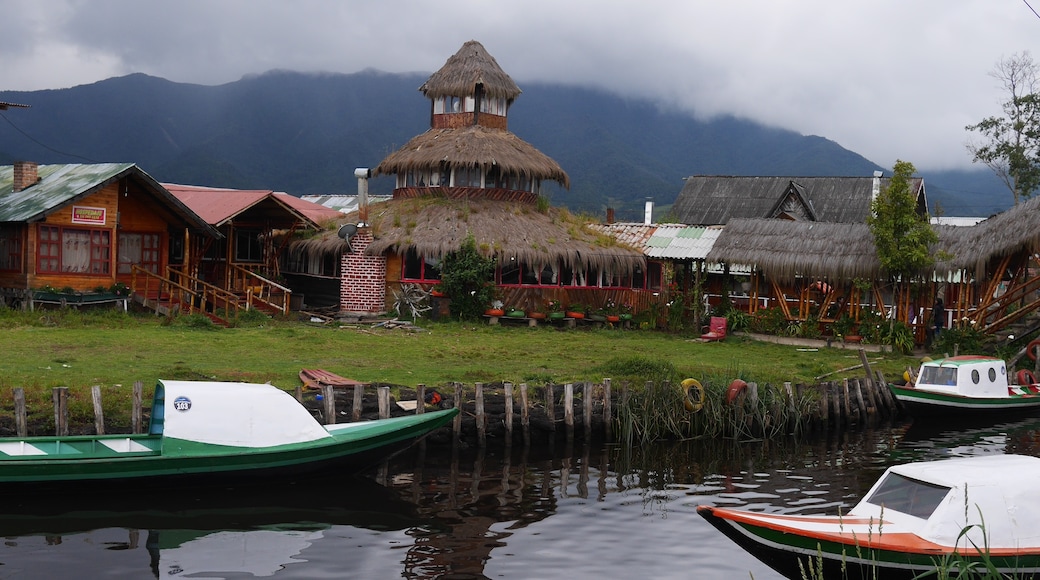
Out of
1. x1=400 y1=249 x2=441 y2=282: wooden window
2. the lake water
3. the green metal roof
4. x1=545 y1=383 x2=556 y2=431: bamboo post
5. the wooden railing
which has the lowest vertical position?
the lake water

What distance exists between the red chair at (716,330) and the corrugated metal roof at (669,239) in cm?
317

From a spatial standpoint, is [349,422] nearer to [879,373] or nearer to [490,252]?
[879,373]

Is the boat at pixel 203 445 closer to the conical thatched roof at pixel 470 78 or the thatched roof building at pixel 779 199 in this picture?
the conical thatched roof at pixel 470 78

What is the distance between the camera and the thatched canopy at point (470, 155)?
4253 centimetres

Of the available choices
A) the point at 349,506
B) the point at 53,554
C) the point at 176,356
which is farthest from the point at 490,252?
the point at 53,554

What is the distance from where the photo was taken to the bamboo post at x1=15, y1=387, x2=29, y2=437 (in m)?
17.5

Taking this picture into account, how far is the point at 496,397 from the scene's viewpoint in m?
22.1

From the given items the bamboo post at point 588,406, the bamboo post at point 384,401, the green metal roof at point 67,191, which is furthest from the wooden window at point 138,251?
the bamboo post at point 588,406

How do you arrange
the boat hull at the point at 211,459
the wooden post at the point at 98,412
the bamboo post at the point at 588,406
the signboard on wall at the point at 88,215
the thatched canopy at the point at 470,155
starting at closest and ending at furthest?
the boat hull at the point at 211,459, the wooden post at the point at 98,412, the bamboo post at the point at 588,406, the signboard on wall at the point at 88,215, the thatched canopy at the point at 470,155

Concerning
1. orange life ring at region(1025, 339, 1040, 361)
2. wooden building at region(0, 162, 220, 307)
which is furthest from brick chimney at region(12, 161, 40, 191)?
orange life ring at region(1025, 339, 1040, 361)

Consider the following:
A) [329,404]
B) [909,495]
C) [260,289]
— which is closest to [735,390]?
[329,404]

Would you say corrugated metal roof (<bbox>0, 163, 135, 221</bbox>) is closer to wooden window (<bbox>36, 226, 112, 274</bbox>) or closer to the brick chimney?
the brick chimney

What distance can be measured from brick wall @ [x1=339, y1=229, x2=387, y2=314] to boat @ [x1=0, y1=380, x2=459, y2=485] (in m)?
20.8

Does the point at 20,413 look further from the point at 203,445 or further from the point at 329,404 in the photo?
the point at 329,404
